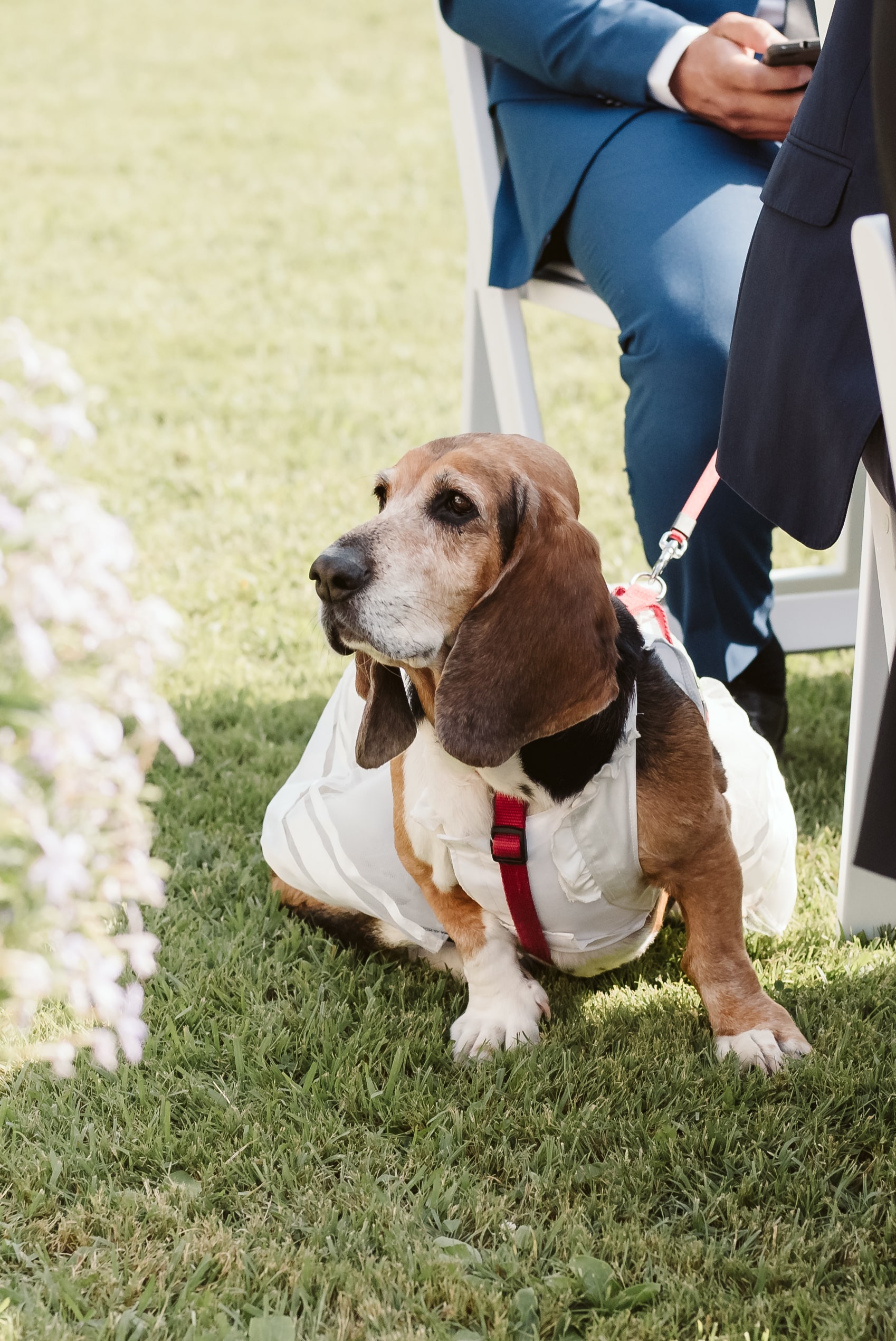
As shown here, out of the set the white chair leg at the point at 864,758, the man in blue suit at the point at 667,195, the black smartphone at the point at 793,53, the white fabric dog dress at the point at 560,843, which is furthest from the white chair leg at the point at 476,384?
the white chair leg at the point at 864,758

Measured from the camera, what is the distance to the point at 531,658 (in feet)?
7.04

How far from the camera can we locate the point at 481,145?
357cm

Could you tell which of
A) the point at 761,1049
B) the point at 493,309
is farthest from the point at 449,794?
the point at 493,309

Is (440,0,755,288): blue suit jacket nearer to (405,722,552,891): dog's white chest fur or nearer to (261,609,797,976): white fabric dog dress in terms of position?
(261,609,797,976): white fabric dog dress

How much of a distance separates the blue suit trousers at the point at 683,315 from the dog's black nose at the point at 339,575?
3.69ft

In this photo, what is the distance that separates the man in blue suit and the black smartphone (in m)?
0.04

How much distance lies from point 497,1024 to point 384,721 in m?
0.59

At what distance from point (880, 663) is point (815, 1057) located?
0.83m

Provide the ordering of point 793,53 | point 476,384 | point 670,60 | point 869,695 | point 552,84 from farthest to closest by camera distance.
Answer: point 476,384
point 552,84
point 670,60
point 793,53
point 869,695

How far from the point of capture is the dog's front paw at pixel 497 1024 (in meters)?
2.41

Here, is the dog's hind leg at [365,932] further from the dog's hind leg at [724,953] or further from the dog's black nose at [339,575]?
the dog's black nose at [339,575]

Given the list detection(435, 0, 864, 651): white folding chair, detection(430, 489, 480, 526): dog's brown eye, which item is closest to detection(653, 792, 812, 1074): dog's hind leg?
detection(430, 489, 480, 526): dog's brown eye

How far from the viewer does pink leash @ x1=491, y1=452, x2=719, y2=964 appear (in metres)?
2.33

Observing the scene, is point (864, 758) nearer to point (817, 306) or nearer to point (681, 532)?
point (681, 532)
